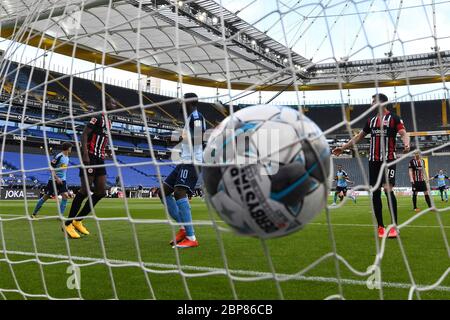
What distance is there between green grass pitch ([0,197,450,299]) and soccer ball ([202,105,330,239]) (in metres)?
0.15

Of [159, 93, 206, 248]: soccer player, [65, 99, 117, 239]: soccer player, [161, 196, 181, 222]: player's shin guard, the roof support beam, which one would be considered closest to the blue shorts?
[159, 93, 206, 248]: soccer player

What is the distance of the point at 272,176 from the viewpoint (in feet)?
5.25

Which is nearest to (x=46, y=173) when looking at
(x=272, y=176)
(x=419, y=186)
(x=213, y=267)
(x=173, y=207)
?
(x=419, y=186)

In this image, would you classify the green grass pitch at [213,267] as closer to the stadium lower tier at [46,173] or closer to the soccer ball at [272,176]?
the soccer ball at [272,176]

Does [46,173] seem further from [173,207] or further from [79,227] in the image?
[173,207]

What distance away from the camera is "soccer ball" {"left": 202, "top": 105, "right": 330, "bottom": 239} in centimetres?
160

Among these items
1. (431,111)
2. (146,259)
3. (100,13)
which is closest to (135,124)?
(100,13)

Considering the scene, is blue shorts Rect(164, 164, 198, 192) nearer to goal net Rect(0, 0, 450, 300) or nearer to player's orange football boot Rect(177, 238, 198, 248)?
goal net Rect(0, 0, 450, 300)

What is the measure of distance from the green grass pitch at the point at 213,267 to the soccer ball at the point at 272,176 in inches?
5.7

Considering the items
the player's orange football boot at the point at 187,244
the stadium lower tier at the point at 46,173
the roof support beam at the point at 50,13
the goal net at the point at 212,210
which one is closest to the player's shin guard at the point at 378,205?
the goal net at the point at 212,210

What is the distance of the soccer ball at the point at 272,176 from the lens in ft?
5.26

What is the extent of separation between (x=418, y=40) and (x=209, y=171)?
6.12 feet

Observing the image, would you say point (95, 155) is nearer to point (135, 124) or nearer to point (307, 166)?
point (307, 166)

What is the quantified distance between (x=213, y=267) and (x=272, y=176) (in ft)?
5.17
